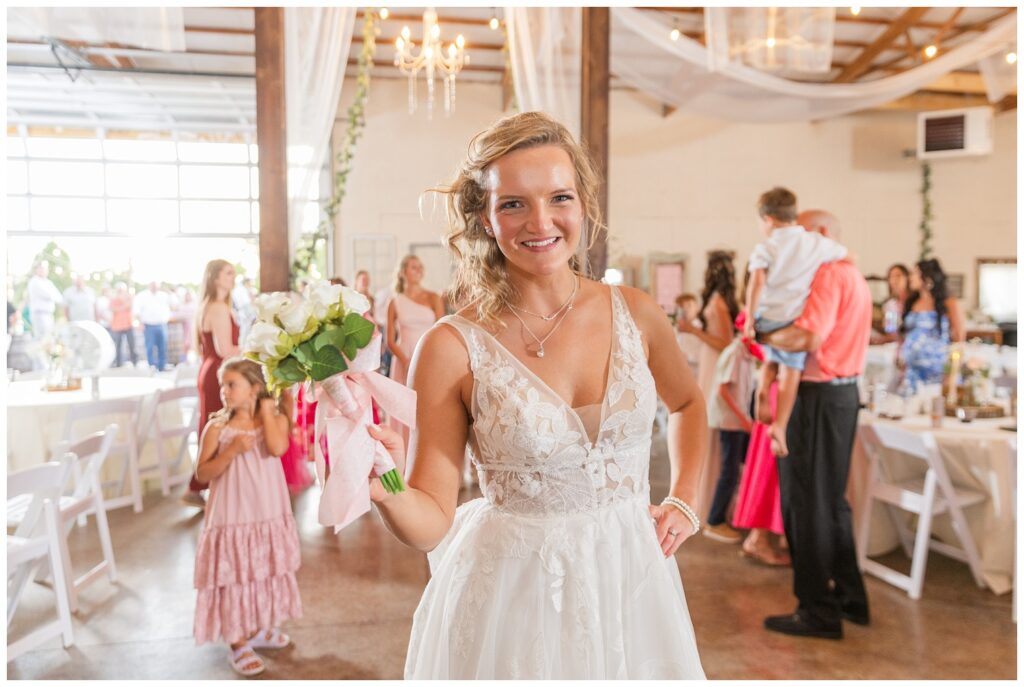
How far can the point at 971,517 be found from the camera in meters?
3.64

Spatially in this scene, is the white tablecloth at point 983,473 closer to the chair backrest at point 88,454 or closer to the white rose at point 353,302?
the white rose at point 353,302

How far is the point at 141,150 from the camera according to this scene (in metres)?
10.7

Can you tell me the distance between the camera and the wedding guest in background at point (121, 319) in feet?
34.9

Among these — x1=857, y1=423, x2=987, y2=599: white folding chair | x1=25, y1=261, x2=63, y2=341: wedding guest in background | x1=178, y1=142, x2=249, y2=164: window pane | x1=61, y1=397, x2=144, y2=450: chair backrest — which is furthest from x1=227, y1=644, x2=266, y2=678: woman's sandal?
x1=178, y1=142, x2=249, y2=164: window pane

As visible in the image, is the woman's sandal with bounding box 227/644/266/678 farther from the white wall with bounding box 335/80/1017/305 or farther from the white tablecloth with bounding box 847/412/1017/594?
the white wall with bounding box 335/80/1017/305

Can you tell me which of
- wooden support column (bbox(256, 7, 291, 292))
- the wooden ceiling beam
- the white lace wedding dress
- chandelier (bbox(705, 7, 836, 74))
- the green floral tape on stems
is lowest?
the white lace wedding dress

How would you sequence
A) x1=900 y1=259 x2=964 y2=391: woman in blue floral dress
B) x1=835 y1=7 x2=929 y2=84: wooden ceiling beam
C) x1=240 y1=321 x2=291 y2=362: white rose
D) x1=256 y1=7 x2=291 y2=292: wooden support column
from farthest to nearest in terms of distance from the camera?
1. x1=835 y1=7 x2=929 y2=84: wooden ceiling beam
2. x1=900 y1=259 x2=964 y2=391: woman in blue floral dress
3. x1=256 y1=7 x2=291 y2=292: wooden support column
4. x1=240 y1=321 x2=291 y2=362: white rose

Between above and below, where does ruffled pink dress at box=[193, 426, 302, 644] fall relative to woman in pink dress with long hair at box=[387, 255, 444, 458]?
below

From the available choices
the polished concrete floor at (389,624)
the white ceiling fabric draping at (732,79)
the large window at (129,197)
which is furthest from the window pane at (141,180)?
the white ceiling fabric draping at (732,79)

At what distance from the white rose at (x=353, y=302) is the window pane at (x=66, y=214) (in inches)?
448

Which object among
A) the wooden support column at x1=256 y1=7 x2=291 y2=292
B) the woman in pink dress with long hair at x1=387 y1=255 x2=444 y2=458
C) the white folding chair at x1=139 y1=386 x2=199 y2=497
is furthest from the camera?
the woman in pink dress with long hair at x1=387 y1=255 x2=444 y2=458

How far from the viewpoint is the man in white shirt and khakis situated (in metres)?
10.8

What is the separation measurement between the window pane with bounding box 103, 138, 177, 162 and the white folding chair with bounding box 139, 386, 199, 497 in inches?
254

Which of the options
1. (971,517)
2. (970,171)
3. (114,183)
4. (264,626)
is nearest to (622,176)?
(970,171)
